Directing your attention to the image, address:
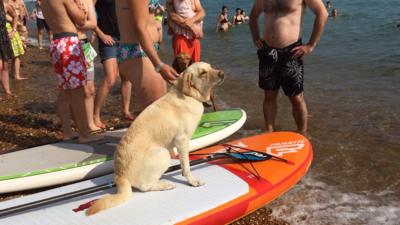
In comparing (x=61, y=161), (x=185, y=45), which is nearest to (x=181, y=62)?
(x=185, y=45)

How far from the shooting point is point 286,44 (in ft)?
18.1

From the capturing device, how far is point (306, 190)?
503cm

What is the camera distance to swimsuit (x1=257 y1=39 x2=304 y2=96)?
552cm

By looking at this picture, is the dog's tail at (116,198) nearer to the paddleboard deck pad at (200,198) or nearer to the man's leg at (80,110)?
the paddleboard deck pad at (200,198)

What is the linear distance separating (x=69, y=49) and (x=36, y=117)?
2858 millimetres

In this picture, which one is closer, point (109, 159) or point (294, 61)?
point (109, 159)

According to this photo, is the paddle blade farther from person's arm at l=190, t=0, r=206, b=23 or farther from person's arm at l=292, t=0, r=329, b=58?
person's arm at l=190, t=0, r=206, b=23

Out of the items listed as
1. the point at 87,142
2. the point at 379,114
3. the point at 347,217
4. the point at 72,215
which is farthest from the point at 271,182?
the point at 379,114

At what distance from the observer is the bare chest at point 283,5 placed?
5.36m

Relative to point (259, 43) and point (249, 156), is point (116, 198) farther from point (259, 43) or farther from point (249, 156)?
point (259, 43)

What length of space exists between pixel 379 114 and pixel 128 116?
4181mm

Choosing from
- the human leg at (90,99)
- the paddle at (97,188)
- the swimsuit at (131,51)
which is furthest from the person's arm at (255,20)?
the human leg at (90,99)

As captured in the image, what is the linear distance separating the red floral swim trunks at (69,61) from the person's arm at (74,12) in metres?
0.21

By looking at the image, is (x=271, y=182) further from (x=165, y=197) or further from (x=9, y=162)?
(x=9, y=162)
